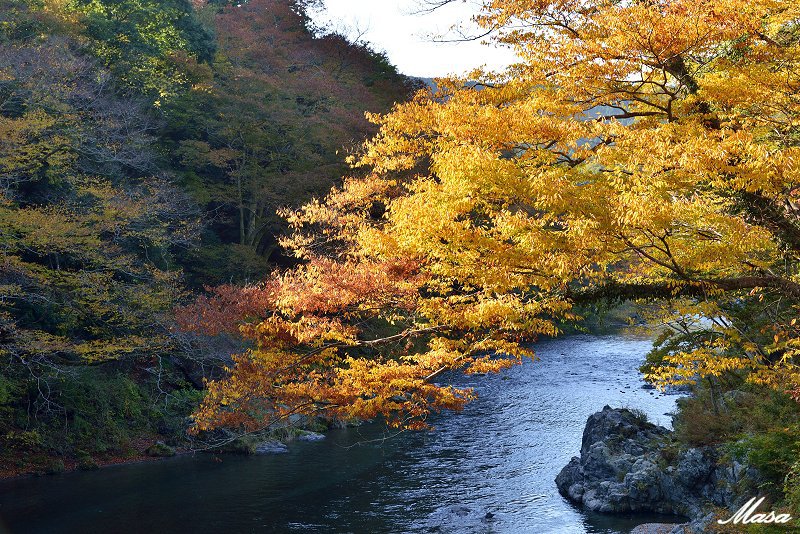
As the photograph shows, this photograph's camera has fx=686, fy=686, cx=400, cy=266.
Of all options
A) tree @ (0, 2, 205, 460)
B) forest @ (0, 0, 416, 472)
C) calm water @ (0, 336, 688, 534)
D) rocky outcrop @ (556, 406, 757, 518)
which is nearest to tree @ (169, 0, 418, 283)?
forest @ (0, 0, 416, 472)

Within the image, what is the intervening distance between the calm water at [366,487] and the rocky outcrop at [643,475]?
1.85 feet

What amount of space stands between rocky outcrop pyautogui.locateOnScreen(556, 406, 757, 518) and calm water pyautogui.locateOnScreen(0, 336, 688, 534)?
56cm

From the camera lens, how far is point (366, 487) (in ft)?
52.3

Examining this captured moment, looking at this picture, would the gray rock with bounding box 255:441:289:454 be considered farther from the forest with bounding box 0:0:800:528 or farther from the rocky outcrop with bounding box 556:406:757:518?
the rocky outcrop with bounding box 556:406:757:518

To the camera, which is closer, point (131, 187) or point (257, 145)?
point (131, 187)

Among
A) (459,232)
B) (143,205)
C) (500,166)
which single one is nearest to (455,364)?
(459,232)

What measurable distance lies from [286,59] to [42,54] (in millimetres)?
17247

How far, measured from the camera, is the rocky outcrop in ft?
44.4

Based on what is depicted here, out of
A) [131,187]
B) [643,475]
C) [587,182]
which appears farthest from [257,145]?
[587,182]

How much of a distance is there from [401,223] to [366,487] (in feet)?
28.6

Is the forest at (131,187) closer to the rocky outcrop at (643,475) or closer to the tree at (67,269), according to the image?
the tree at (67,269)

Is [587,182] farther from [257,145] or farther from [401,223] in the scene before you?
[257,145]

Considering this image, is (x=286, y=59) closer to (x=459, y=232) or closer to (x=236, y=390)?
(x=236, y=390)

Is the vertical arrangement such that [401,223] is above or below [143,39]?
below
